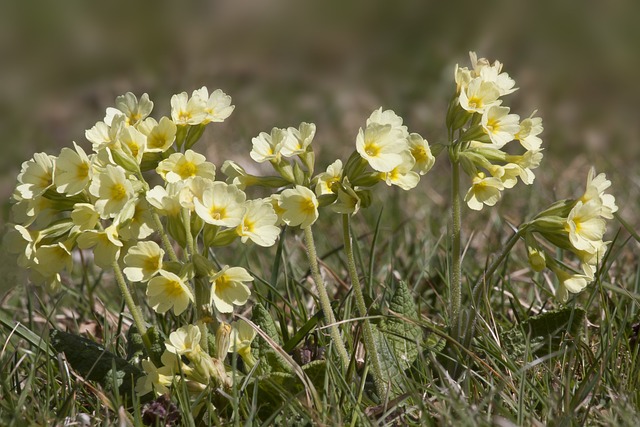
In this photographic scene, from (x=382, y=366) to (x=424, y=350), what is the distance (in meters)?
0.16

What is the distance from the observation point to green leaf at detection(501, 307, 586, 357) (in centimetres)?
217

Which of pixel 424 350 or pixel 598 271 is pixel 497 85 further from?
pixel 424 350

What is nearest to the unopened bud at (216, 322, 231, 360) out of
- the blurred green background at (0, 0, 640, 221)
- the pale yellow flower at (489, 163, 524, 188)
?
the pale yellow flower at (489, 163, 524, 188)

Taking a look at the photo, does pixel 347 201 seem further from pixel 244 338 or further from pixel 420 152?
pixel 244 338

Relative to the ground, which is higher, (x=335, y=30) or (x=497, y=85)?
(x=497, y=85)

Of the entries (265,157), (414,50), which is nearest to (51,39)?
(414,50)

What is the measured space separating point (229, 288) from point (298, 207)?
22 centimetres

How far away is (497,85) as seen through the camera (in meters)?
2.07

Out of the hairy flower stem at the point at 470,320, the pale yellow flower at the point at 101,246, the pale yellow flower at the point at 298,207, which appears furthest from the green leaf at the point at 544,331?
the pale yellow flower at the point at 101,246

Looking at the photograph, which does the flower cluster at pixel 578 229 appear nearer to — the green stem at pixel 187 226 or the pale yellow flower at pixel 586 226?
the pale yellow flower at pixel 586 226

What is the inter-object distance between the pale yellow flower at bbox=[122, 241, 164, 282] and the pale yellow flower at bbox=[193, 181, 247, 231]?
0.41ft

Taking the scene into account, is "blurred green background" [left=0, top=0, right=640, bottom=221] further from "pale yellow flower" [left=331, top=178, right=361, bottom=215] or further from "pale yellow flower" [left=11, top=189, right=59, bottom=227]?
"pale yellow flower" [left=11, top=189, right=59, bottom=227]

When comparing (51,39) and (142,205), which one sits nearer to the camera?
(142,205)

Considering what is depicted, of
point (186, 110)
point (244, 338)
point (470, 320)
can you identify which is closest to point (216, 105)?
point (186, 110)
